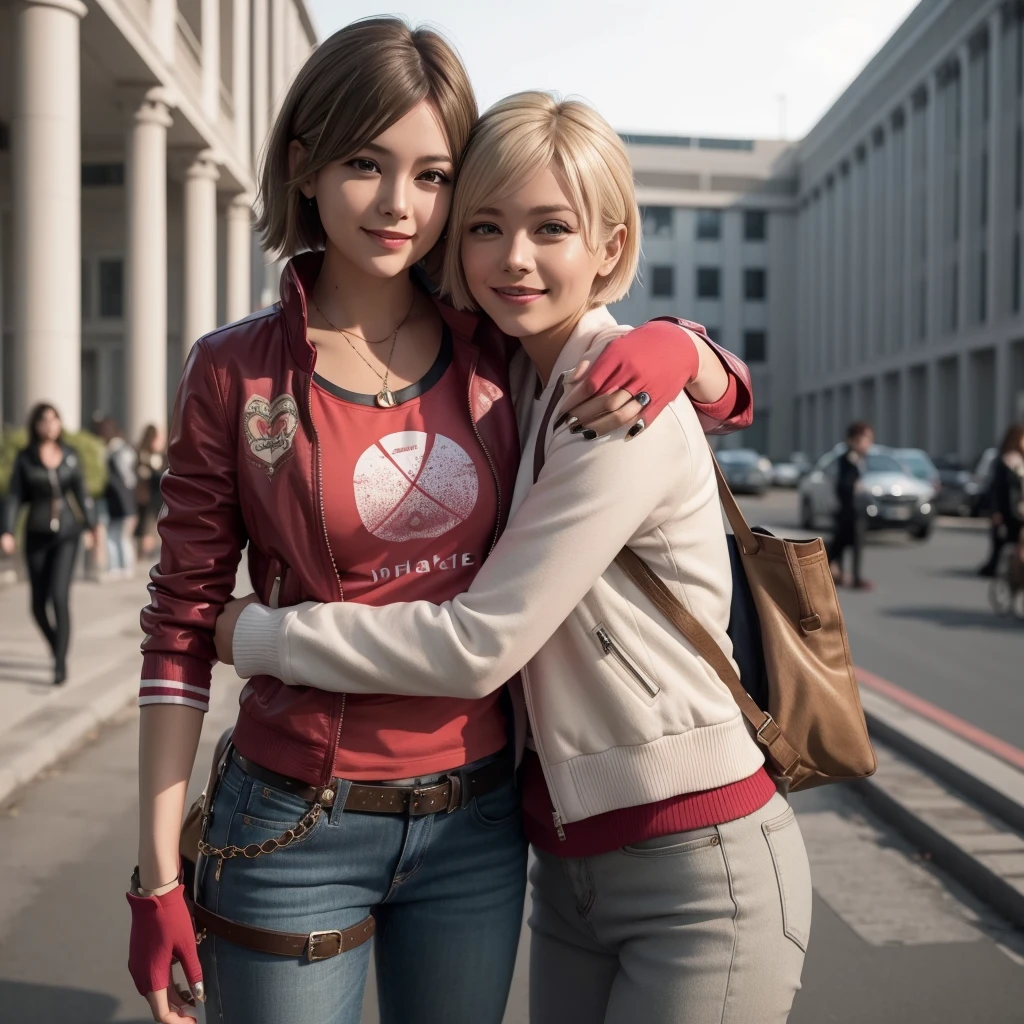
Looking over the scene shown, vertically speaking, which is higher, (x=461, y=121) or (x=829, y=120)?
(x=829, y=120)

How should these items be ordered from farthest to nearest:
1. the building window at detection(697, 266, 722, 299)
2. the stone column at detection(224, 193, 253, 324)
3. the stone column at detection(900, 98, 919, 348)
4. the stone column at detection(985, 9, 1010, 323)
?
the building window at detection(697, 266, 722, 299), the stone column at detection(900, 98, 919, 348), the stone column at detection(985, 9, 1010, 323), the stone column at detection(224, 193, 253, 324)

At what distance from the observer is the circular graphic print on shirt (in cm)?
179

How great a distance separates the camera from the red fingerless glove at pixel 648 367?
1.68 meters

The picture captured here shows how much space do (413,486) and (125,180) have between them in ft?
70.9

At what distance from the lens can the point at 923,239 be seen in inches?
1992

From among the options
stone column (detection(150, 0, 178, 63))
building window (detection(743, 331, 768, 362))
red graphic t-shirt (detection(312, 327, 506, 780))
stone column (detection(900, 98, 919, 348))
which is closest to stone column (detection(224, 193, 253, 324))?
stone column (detection(150, 0, 178, 63))

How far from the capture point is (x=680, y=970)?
1.70 meters

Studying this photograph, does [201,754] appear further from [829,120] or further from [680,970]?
[829,120]

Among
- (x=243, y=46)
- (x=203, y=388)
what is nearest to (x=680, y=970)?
(x=203, y=388)

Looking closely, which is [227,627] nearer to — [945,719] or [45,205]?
[945,719]

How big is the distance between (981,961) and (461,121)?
322 cm

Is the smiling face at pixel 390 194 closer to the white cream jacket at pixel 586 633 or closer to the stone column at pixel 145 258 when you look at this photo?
the white cream jacket at pixel 586 633

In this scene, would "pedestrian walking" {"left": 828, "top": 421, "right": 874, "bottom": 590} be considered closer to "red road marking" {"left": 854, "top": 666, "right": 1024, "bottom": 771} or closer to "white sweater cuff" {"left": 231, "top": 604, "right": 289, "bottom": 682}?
"red road marking" {"left": 854, "top": 666, "right": 1024, "bottom": 771}

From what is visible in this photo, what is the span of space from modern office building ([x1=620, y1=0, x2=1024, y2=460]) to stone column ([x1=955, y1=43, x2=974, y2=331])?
0.10 m
